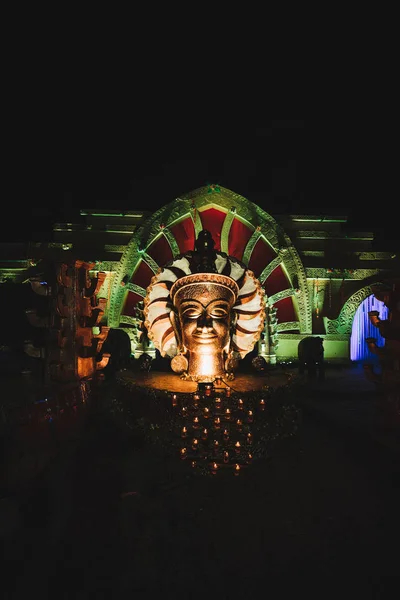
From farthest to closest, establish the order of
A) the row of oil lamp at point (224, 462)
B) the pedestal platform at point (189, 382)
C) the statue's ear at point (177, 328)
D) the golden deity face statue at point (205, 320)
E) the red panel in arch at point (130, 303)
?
the red panel in arch at point (130, 303)
the statue's ear at point (177, 328)
the golden deity face statue at point (205, 320)
the pedestal platform at point (189, 382)
the row of oil lamp at point (224, 462)

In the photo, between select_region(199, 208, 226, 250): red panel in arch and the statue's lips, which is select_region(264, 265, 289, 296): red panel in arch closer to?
select_region(199, 208, 226, 250): red panel in arch

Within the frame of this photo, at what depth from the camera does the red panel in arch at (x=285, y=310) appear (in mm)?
11406

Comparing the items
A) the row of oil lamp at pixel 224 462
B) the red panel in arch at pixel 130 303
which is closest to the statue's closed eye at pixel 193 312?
the row of oil lamp at pixel 224 462

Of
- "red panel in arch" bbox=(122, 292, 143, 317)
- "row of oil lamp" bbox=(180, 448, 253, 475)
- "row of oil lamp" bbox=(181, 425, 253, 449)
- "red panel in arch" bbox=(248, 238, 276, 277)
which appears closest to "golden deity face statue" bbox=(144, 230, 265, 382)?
"row of oil lamp" bbox=(181, 425, 253, 449)

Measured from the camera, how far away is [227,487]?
12.4ft

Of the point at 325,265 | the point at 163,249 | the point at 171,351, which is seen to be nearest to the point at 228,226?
the point at 163,249

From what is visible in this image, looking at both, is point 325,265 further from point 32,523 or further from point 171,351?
point 32,523

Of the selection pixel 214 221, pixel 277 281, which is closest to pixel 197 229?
pixel 214 221

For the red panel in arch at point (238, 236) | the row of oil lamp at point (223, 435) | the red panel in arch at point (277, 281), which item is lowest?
the row of oil lamp at point (223, 435)

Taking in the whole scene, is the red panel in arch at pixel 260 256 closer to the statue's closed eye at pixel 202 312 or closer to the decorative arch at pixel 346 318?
the decorative arch at pixel 346 318

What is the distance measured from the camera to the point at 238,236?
37.3 feet

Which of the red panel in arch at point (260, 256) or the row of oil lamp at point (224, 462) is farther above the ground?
the red panel in arch at point (260, 256)

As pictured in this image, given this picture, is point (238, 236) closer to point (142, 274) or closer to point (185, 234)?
point (185, 234)

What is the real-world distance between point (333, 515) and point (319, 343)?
651 cm
